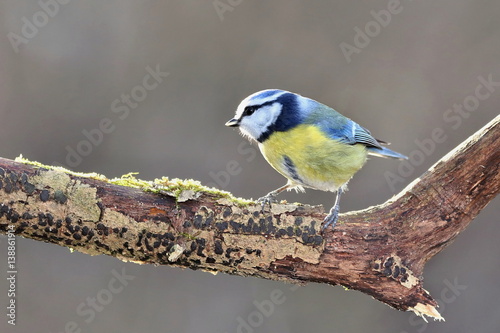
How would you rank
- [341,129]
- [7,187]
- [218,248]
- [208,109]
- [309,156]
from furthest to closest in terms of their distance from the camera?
[208,109], [341,129], [309,156], [218,248], [7,187]

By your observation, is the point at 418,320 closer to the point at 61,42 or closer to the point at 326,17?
the point at 326,17

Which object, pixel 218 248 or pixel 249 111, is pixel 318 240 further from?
pixel 249 111

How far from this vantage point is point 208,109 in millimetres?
4348

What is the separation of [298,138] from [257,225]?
1.76 feet

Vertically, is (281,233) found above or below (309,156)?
below

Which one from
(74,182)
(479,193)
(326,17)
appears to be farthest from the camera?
(326,17)

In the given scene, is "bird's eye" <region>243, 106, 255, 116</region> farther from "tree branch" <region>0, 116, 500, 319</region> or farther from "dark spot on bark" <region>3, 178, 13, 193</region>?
"dark spot on bark" <region>3, 178, 13, 193</region>

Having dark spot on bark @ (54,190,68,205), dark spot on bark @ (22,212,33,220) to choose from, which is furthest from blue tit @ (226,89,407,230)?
dark spot on bark @ (22,212,33,220)

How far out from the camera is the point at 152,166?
4223 mm

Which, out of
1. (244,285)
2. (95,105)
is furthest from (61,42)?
(244,285)

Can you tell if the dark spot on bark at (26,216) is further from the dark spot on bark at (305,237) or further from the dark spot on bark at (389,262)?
the dark spot on bark at (389,262)

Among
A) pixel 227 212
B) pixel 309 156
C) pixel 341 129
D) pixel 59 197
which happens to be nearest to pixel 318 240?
pixel 227 212

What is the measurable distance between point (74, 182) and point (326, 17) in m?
3.21

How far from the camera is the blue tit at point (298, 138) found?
90.0 inches
